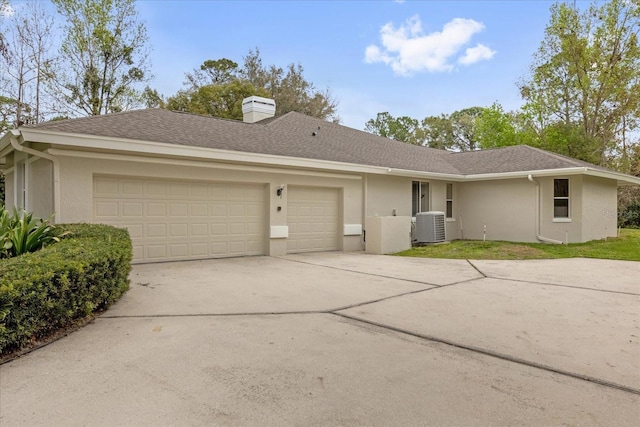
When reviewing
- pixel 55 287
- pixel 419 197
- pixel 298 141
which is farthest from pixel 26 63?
pixel 55 287

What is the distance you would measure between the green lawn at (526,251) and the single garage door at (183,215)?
4561 millimetres

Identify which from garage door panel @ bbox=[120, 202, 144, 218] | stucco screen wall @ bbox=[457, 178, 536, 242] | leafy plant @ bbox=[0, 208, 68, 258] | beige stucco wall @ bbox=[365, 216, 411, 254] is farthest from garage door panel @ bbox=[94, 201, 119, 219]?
stucco screen wall @ bbox=[457, 178, 536, 242]

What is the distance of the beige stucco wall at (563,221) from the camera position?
13.9 meters

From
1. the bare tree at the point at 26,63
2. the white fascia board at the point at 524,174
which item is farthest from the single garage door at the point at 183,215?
the bare tree at the point at 26,63

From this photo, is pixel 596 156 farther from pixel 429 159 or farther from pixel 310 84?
pixel 310 84

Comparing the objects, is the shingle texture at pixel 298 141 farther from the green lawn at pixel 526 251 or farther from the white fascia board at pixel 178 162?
the green lawn at pixel 526 251

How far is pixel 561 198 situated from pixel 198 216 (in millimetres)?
12178

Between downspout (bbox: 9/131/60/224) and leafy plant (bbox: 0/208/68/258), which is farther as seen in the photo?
downspout (bbox: 9/131/60/224)

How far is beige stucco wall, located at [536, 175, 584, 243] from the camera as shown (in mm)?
13914

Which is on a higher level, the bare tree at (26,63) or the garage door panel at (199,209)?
the bare tree at (26,63)

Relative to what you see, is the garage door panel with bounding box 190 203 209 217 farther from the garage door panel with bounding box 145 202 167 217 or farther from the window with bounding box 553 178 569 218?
the window with bounding box 553 178 569 218

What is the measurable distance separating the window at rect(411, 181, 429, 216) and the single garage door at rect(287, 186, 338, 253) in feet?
12.3

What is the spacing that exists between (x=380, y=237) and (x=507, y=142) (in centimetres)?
2297

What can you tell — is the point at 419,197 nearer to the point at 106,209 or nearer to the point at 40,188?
the point at 106,209
